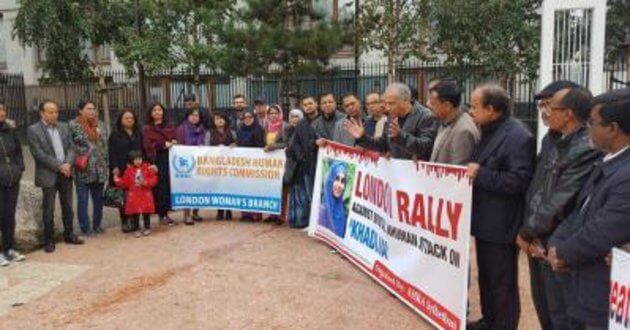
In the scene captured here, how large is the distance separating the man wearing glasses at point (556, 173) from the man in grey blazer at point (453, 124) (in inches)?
29.5

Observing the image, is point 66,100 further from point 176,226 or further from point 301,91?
point 176,226

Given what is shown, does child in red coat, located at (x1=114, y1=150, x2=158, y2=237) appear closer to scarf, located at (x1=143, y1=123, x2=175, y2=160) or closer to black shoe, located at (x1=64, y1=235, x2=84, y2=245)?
scarf, located at (x1=143, y1=123, x2=175, y2=160)

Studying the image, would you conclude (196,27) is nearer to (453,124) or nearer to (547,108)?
(453,124)

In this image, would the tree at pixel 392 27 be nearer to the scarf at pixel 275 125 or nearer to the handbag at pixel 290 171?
the scarf at pixel 275 125

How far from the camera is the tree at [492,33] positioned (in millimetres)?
13227

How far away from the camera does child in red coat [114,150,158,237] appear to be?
840 centimetres

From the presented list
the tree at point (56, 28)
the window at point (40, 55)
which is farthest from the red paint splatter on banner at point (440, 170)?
the window at point (40, 55)

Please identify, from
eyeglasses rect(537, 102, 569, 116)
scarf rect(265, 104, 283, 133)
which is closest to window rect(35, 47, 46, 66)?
scarf rect(265, 104, 283, 133)

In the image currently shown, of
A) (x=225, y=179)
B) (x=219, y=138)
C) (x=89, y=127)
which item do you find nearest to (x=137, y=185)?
(x=89, y=127)

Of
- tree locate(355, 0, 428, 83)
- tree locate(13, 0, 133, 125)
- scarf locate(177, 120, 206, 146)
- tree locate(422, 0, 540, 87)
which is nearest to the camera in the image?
scarf locate(177, 120, 206, 146)

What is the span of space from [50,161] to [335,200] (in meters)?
3.57

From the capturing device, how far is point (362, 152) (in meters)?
6.45

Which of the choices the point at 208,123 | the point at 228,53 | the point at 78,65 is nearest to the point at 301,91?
the point at 228,53

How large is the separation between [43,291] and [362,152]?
139 inches
